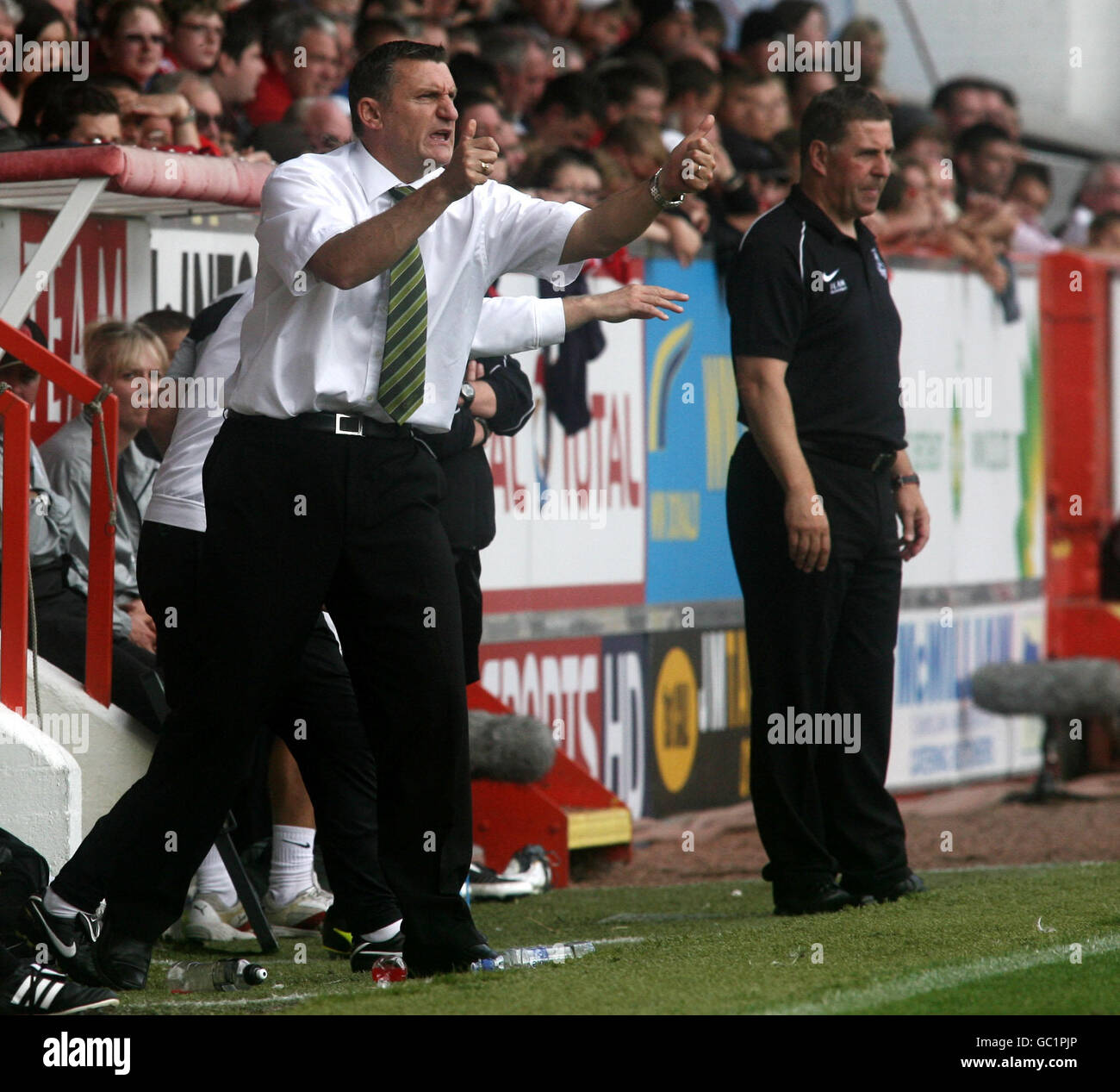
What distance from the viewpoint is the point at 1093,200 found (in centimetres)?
1560

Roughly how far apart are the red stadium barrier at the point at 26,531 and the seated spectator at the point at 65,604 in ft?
0.42

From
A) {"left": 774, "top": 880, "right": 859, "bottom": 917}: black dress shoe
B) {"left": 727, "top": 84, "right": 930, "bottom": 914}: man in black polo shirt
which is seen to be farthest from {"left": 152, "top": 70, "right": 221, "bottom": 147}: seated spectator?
{"left": 774, "top": 880, "right": 859, "bottom": 917}: black dress shoe

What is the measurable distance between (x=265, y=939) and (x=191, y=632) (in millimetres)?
1262

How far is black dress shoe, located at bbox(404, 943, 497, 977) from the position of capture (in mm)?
4719

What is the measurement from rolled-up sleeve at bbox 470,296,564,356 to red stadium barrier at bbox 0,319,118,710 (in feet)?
3.95

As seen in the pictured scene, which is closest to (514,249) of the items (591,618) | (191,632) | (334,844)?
(191,632)

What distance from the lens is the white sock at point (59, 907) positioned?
187 inches

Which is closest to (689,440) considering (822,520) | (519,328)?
(822,520)

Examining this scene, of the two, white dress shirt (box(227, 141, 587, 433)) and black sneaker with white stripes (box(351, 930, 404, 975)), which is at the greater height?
white dress shirt (box(227, 141, 587, 433))

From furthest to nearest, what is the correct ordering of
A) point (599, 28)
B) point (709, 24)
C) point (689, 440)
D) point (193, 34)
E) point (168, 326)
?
point (709, 24) < point (599, 28) < point (689, 440) < point (193, 34) < point (168, 326)

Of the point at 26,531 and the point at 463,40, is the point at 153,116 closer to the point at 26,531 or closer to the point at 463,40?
the point at 26,531

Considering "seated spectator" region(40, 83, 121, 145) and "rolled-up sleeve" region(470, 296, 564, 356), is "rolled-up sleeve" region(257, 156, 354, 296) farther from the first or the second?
"seated spectator" region(40, 83, 121, 145)

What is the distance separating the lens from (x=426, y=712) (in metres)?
4.69

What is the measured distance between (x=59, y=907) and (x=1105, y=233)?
10917mm
